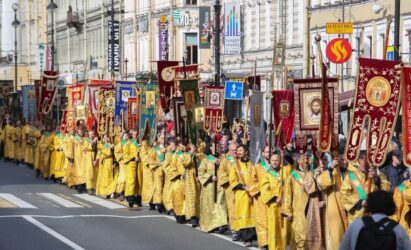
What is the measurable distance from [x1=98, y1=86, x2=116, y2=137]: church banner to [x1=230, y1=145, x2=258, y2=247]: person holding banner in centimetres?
1021

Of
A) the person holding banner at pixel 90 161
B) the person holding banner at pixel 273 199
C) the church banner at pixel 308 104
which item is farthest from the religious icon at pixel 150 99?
the church banner at pixel 308 104

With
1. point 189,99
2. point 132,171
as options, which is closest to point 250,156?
point 189,99

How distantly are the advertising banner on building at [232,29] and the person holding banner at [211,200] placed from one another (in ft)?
99.5

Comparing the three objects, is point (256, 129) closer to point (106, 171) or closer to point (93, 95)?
point (106, 171)

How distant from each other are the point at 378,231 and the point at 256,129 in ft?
38.6

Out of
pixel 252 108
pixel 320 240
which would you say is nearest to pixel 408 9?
pixel 252 108

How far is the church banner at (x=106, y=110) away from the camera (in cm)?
3248

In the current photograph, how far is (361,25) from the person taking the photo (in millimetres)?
42906

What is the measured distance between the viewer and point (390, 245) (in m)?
10.9

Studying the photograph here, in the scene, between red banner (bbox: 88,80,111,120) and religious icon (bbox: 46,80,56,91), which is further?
religious icon (bbox: 46,80,56,91)

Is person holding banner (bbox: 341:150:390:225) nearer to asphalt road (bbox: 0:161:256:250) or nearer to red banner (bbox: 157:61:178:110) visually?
asphalt road (bbox: 0:161:256:250)

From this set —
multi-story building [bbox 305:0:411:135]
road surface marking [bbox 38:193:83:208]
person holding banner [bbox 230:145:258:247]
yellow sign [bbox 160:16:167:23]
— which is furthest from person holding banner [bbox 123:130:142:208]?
yellow sign [bbox 160:16:167:23]

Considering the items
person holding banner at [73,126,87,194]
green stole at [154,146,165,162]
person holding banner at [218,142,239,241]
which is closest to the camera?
person holding banner at [218,142,239,241]

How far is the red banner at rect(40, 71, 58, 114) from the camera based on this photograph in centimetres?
4344
